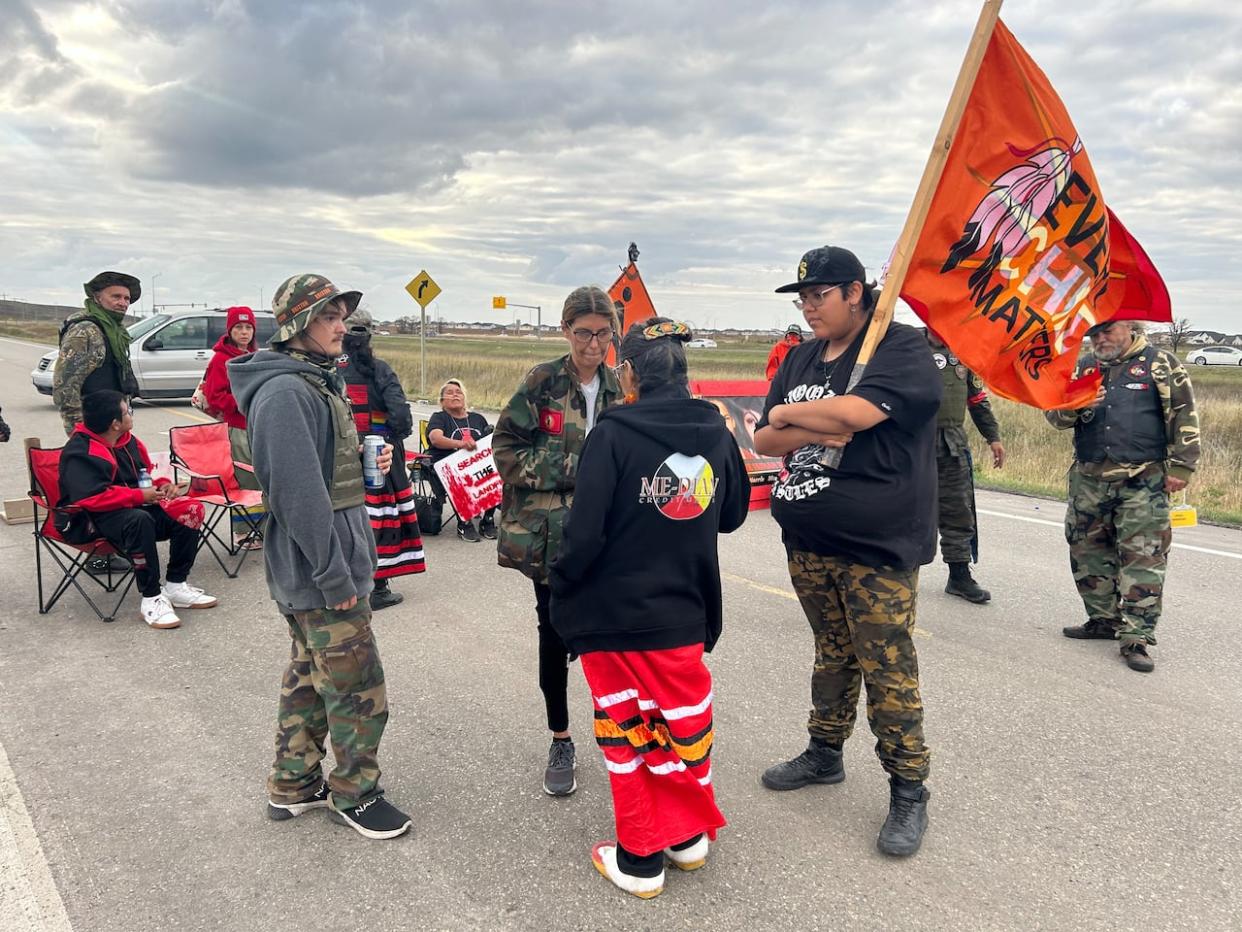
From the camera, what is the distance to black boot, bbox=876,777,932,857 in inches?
116

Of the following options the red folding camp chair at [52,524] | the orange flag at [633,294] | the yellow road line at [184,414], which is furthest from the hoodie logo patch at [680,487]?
the yellow road line at [184,414]

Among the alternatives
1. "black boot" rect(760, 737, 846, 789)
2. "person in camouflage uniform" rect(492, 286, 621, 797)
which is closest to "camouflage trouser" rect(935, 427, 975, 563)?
"black boot" rect(760, 737, 846, 789)

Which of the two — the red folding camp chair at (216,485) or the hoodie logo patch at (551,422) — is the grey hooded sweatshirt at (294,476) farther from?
the red folding camp chair at (216,485)

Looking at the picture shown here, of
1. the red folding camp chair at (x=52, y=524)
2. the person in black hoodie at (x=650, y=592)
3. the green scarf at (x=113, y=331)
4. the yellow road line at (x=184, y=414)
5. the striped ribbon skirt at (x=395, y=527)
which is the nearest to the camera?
the person in black hoodie at (x=650, y=592)

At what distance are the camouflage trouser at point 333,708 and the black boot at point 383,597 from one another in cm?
244

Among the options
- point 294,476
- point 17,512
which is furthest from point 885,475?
point 17,512

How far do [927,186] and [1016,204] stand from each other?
2.37 feet

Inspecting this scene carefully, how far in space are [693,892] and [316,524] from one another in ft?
5.78

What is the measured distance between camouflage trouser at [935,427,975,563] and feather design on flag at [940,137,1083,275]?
2.37m

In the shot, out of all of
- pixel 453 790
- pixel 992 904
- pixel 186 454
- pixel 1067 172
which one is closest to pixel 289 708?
pixel 453 790

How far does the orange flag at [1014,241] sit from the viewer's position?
345cm

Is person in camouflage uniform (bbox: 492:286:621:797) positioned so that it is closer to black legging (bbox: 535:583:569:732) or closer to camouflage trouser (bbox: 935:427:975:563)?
black legging (bbox: 535:583:569:732)

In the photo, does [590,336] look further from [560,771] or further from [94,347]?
[94,347]

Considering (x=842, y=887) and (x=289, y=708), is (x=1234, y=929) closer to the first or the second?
(x=842, y=887)
